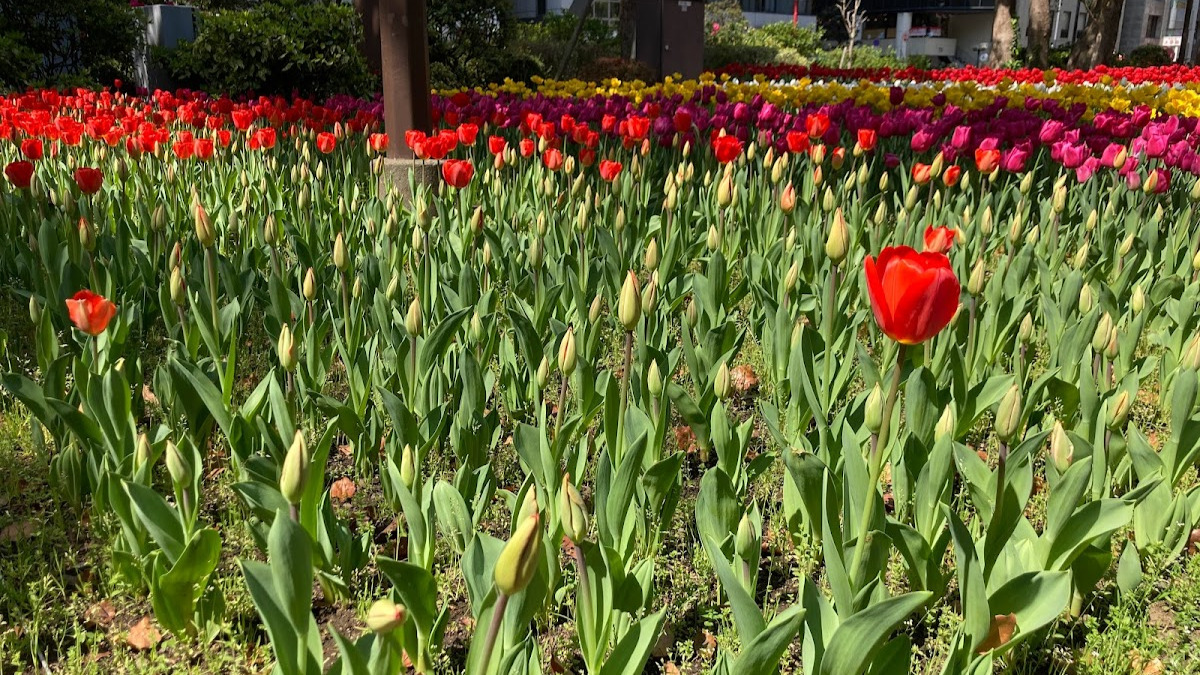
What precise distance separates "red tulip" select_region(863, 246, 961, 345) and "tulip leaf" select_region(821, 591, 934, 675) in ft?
1.30

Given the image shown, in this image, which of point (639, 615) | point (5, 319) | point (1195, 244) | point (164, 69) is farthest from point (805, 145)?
point (164, 69)

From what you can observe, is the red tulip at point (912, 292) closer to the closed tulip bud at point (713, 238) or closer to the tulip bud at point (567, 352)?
the tulip bud at point (567, 352)

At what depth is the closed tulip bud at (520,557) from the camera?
0.96m

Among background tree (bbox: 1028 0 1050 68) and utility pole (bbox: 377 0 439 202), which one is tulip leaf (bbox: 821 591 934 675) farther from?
background tree (bbox: 1028 0 1050 68)

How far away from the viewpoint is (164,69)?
10.7m

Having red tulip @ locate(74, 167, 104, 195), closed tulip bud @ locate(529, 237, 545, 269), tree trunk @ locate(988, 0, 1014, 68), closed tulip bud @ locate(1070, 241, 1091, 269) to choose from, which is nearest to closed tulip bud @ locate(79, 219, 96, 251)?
red tulip @ locate(74, 167, 104, 195)

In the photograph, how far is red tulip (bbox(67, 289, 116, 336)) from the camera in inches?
71.5

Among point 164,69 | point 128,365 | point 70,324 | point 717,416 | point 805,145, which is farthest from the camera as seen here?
point 164,69

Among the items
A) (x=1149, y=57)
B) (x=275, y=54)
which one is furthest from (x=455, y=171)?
(x=1149, y=57)

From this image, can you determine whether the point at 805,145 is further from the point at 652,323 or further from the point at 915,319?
the point at 915,319

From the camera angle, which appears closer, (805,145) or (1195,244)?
(1195,244)

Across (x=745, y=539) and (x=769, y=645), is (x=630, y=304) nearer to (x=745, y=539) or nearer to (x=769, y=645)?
(x=745, y=539)

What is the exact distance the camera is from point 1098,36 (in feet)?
69.6

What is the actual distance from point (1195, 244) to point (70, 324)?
12.4 ft
